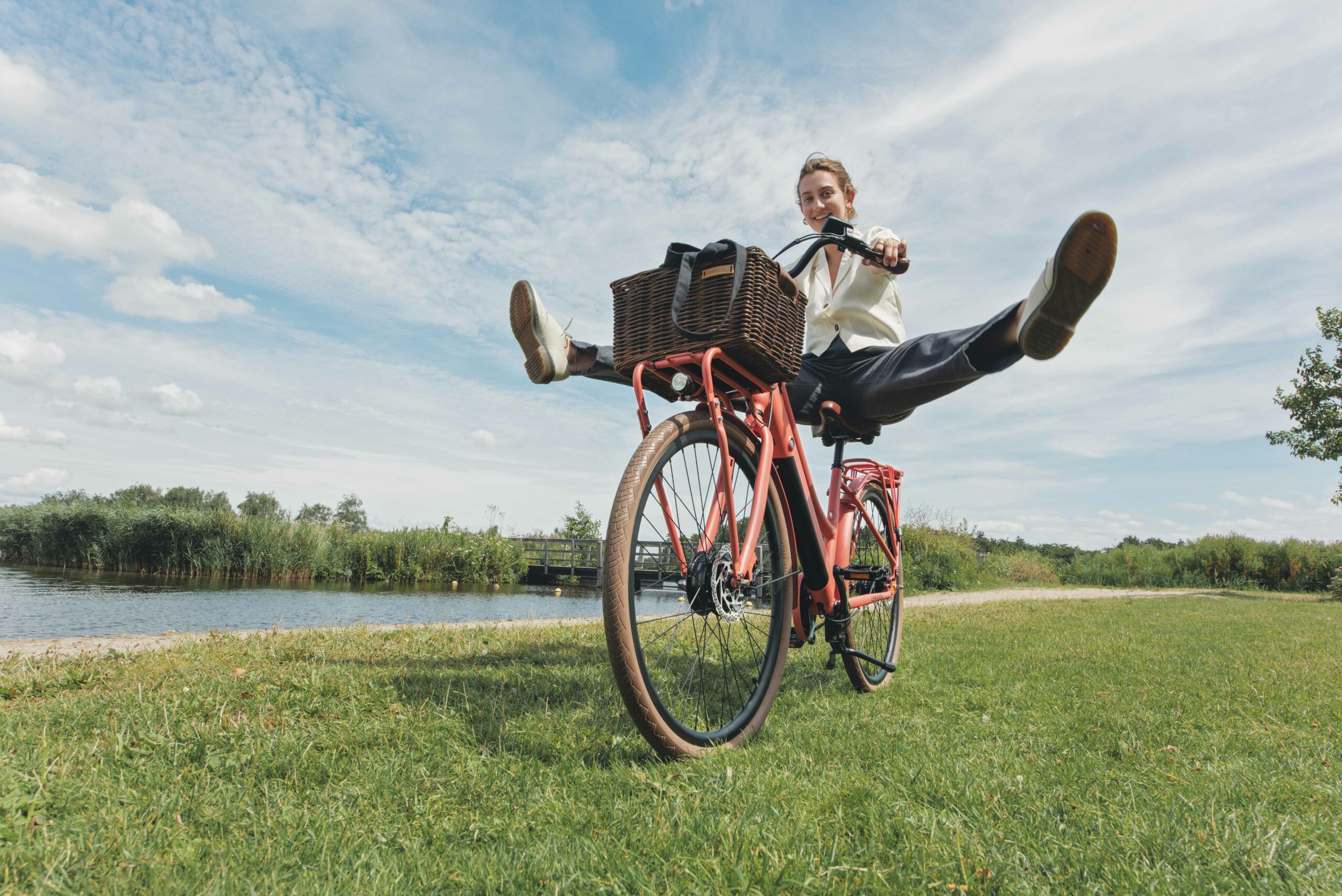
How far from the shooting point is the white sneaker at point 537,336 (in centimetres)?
289

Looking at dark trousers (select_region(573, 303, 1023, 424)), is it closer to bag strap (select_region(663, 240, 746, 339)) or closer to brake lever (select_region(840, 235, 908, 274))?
brake lever (select_region(840, 235, 908, 274))

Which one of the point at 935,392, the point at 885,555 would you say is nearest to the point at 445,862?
the point at 935,392

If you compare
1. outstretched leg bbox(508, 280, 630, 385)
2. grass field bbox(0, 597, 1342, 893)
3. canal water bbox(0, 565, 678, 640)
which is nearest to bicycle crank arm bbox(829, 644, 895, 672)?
grass field bbox(0, 597, 1342, 893)

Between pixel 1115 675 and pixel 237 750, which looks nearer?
pixel 237 750

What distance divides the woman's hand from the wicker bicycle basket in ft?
1.91

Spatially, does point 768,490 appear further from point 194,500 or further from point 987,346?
point 194,500

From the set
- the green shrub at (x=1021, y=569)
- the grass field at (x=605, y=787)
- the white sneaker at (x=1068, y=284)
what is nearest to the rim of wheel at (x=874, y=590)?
the grass field at (x=605, y=787)

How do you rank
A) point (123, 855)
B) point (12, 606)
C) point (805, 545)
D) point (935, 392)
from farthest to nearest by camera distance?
point (12, 606), point (935, 392), point (805, 545), point (123, 855)

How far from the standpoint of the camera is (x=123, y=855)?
138cm

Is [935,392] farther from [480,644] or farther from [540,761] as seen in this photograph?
[480,644]

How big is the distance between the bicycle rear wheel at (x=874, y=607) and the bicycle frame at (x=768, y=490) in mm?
99

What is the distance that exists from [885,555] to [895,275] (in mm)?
1738

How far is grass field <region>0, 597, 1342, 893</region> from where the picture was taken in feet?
4.49

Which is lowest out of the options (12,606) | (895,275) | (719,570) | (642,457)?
(12,606)
